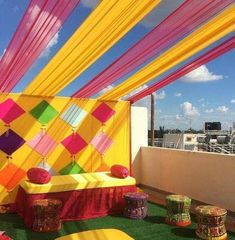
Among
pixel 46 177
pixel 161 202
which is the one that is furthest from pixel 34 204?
pixel 161 202

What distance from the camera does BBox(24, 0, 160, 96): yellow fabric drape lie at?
3.16 meters

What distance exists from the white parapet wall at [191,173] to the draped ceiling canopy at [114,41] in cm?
165

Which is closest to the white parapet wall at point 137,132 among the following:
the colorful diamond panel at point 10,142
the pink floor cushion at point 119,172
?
the pink floor cushion at point 119,172

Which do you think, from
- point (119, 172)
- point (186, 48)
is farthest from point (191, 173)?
point (186, 48)

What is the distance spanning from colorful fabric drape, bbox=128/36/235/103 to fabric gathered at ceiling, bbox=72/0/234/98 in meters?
0.79

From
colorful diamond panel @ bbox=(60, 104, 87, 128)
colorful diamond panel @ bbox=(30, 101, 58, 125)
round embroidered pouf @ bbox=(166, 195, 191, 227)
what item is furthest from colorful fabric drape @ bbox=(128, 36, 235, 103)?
round embroidered pouf @ bbox=(166, 195, 191, 227)

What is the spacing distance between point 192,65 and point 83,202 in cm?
282

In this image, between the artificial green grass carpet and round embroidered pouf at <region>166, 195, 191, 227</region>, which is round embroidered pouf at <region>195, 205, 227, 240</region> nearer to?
the artificial green grass carpet

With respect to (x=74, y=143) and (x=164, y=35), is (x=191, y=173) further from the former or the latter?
(x=164, y=35)

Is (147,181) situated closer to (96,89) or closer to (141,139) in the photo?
(141,139)

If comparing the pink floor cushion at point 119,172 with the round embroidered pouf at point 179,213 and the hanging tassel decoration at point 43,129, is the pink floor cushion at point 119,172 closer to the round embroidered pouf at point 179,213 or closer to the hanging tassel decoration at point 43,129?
the round embroidered pouf at point 179,213

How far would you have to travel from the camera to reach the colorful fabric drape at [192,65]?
4.43 metres

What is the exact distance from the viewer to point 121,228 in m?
4.67

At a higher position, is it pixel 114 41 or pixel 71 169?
pixel 114 41
